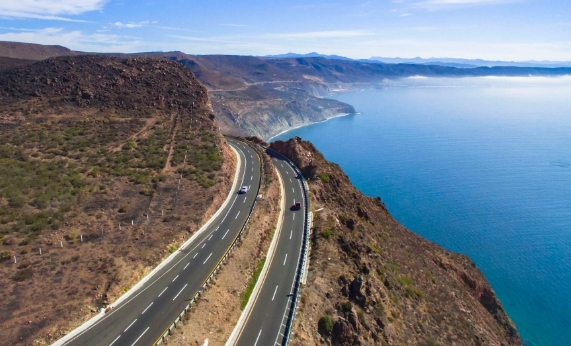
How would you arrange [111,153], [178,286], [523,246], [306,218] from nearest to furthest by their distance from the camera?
[178,286] → [306,218] → [111,153] → [523,246]

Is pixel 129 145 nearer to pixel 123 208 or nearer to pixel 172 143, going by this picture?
pixel 172 143

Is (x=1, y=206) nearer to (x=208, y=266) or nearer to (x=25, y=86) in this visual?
(x=208, y=266)

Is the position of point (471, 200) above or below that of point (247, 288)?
below

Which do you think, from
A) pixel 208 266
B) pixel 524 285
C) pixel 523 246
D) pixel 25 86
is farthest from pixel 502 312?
pixel 25 86

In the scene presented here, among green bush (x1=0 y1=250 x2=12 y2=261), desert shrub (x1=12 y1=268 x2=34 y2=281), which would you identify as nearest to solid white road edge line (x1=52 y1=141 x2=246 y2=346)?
desert shrub (x1=12 y1=268 x2=34 y2=281)

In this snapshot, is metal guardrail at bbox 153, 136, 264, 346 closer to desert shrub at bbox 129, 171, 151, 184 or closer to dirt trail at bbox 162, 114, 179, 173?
desert shrub at bbox 129, 171, 151, 184

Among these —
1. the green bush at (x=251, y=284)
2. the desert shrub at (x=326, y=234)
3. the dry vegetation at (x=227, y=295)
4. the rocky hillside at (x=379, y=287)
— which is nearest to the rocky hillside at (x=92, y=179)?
the dry vegetation at (x=227, y=295)
